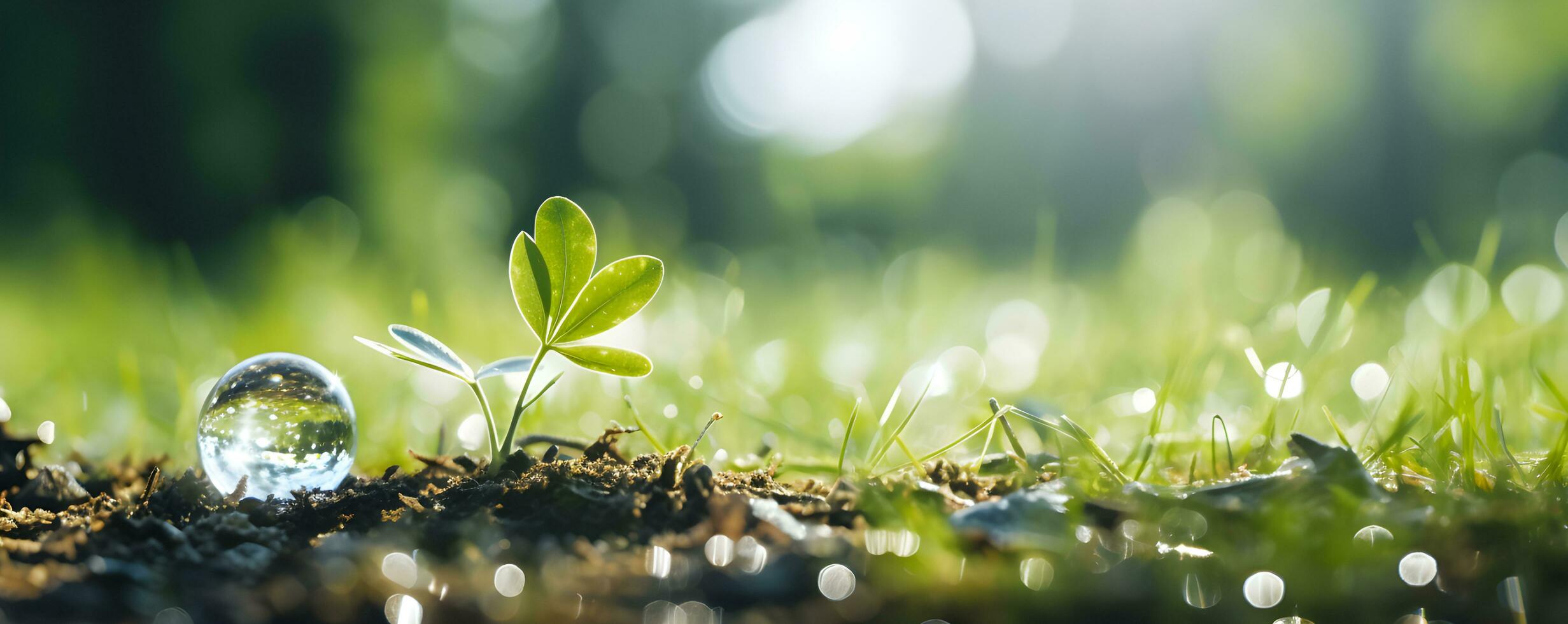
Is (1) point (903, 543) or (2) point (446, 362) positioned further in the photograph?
(2) point (446, 362)

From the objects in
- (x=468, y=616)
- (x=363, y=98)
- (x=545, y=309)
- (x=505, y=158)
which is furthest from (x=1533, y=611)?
(x=505, y=158)

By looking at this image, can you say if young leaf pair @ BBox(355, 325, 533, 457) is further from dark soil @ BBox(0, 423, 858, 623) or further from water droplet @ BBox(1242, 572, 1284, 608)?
water droplet @ BBox(1242, 572, 1284, 608)

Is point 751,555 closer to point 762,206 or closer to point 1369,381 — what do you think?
point 1369,381

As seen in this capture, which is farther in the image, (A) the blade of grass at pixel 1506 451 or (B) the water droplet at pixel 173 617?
(A) the blade of grass at pixel 1506 451

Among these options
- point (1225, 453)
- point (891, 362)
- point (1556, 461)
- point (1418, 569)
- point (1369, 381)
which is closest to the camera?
point (1418, 569)

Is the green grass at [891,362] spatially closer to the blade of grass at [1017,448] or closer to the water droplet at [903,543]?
the blade of grass at [1017,448]

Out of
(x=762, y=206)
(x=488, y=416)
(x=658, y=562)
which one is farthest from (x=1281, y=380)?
(x=762, y=206)

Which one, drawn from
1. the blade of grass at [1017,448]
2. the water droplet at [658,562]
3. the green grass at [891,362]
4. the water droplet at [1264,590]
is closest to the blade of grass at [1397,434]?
the green grass at [891,362]

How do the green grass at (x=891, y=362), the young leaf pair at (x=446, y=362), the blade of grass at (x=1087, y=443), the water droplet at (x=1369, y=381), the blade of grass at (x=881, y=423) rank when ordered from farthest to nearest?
1. the water droplet at (x=1369, y=381)
2. the green grass at (x=891, y=362)
3. the blade of grass at (x=881, y=423)
4. the blade of grass at (x=1087, y=443)
5. the young leaf pair at (x=446, y=362)
